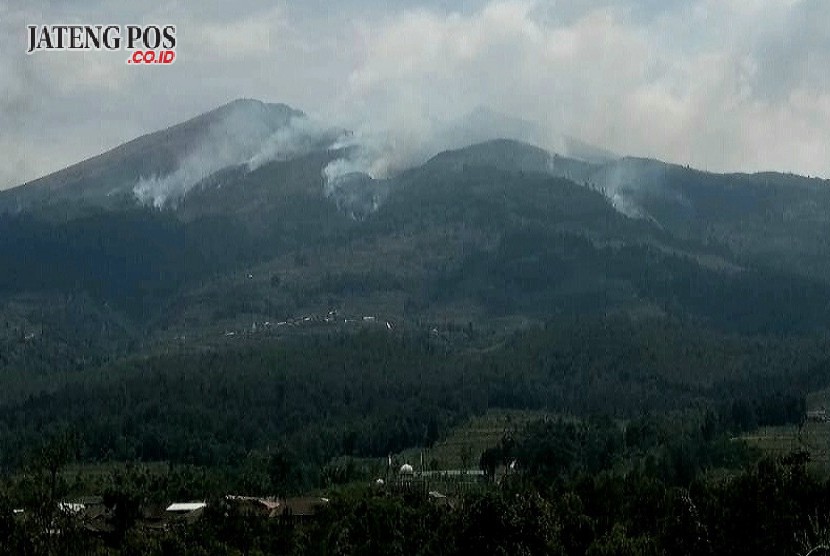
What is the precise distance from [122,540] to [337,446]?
3558 inches

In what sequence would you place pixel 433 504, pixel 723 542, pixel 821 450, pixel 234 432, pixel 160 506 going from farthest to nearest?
pixel 234 432
pixel 821 450
pixel 160 506
pixel 433 504
pixel 723 542

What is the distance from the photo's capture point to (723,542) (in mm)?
71750

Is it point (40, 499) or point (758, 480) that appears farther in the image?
point (40, 499)

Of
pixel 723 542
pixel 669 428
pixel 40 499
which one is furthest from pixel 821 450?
pixel 40 499

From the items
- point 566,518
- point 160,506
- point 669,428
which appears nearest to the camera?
point 566,518

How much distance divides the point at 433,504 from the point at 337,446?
78981 mm

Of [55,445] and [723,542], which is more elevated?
[55,445]

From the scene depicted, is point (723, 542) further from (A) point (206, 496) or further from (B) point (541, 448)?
(B) point (541, 448)

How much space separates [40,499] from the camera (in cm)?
8088

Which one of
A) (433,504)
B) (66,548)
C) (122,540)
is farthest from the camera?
(433,504)

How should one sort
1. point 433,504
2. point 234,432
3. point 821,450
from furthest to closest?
point 234,432 < point 821,450 < point 433,504

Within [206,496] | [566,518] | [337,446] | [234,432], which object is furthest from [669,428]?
[566,518]

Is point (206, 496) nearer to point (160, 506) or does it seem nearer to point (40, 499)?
point (160, 506)

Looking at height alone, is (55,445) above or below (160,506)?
above
